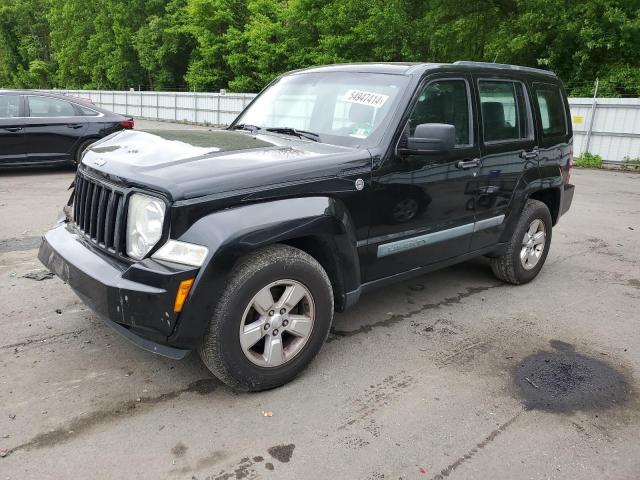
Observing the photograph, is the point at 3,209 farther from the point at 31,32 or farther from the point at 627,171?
the point at 31,32

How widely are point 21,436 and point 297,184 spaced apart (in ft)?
6.30

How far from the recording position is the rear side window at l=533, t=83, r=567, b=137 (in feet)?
17.0

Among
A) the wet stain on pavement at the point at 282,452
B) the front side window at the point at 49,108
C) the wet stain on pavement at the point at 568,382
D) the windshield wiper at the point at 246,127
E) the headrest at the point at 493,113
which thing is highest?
the headrest at the point at 493,113

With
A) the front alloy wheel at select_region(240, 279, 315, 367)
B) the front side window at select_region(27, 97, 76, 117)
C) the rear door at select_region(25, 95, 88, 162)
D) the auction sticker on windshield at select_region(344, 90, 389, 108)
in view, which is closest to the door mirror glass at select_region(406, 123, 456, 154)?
the auction sticker on windshield at select_region(344, 90, 389, 108)

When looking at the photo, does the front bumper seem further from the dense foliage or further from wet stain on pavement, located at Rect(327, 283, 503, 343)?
Result: the dense foliage

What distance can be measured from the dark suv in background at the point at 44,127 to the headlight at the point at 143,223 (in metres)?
Answer: 8.08

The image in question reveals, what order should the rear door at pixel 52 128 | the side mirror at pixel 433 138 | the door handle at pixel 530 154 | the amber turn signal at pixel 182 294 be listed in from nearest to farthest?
the amber turn signal at pixel 182 294 < the side mirror at pixel 433 138 < the door handle at pixel 530 154 < the rear door at pixel 52 128

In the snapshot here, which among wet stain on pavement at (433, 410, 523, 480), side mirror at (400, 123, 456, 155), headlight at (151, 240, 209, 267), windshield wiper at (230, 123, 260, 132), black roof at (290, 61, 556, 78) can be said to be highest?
black roof at (290, 61, 556, 78)

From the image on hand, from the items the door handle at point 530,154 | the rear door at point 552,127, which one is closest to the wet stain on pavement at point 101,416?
the door handle at point 530,154

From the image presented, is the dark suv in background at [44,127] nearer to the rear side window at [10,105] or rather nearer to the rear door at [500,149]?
the rear side window at [10,105]

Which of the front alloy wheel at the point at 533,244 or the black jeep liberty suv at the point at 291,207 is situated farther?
the front alloy wheel at the point at 533,244

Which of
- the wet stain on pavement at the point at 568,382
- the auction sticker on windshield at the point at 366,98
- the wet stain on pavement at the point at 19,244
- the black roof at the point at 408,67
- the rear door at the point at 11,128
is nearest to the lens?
the wet stain on pavement at the point at 568,382

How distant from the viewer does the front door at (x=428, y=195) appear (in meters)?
3.72

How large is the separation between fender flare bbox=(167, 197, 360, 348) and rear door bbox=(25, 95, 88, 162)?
8472 millimetres
